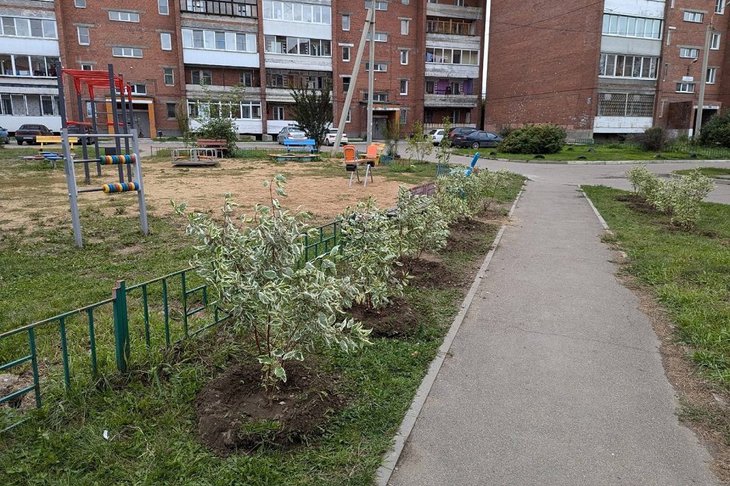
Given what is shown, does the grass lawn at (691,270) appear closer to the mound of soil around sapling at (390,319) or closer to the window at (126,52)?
the mound of soil around sapling at (390,319)

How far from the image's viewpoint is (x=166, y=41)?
47.0 m

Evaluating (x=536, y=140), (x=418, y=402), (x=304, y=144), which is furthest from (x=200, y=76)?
(x=418, y=402)

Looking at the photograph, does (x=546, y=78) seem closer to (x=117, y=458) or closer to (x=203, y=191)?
(x=203, y=191)

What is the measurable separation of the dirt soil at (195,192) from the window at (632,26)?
32912 millimetres

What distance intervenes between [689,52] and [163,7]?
46906 millimetres

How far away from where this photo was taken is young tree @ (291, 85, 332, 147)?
3042 centimetres

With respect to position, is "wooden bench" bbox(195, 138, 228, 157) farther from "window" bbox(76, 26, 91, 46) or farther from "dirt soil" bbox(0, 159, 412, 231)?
"window" bbox(76, 26, 91, 46)

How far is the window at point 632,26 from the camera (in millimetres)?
43594

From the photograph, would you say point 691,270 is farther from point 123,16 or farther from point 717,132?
point 123,16

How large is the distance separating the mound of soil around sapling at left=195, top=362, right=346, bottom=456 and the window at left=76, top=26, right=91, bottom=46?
49797 mm

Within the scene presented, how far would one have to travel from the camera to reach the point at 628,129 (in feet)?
151

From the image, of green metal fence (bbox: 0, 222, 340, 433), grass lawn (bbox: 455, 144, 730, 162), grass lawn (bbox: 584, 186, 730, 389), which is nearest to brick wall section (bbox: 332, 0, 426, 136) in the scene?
grass lawn (bbox: 455, 144, 730, 162)

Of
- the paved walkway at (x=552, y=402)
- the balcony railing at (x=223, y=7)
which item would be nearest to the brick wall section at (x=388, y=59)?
the balcony railing at (x=223, y=7)

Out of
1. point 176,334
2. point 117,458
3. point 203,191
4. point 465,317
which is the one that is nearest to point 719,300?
point 465,317
